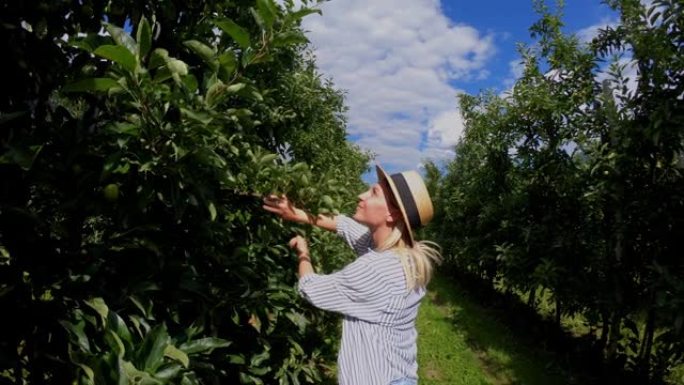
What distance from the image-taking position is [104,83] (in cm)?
135

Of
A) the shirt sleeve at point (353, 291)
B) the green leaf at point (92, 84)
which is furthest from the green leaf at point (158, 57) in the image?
the shirt sleeve at point (353, 291)

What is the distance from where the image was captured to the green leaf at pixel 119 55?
1222mm

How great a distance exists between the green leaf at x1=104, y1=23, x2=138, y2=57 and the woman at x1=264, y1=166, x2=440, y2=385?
108 centimetres

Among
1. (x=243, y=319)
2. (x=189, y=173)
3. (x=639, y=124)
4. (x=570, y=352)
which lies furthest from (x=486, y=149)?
(x=189, y=173)

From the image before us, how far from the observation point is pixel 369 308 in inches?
98.7

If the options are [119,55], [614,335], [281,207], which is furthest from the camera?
[614,335]

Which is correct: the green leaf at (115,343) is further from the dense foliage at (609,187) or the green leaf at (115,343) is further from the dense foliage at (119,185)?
the dense foliage at (609,187)

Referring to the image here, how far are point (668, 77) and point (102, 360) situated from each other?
19.7 feet

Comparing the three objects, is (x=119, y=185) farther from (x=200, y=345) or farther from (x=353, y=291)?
(x=353, y=291)

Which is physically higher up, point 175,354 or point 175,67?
point 175,67

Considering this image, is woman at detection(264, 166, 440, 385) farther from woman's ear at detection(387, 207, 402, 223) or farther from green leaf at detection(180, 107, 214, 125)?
green leaf at detection(180, 107, 214, 125)

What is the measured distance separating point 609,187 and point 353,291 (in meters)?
4.77

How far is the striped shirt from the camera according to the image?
247 centimetres

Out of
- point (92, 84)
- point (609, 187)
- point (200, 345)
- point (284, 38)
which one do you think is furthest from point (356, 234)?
point (609, 187)
